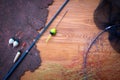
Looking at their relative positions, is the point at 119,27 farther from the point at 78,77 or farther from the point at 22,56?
the point at 22,56

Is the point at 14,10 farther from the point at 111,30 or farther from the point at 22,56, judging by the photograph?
the point at 111,30

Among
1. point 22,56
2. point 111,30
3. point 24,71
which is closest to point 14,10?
point 22,56

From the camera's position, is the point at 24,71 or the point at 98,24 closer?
the point at 24,71

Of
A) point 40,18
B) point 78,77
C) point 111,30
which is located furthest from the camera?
point 40,18

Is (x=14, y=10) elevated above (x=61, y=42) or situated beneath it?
elevated above

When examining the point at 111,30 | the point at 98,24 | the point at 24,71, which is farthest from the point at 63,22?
the point at 24,71

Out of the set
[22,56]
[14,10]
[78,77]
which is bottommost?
[78,77]

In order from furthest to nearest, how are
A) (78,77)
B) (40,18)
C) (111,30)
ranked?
(40,18) → (111,30) → (78,77)
